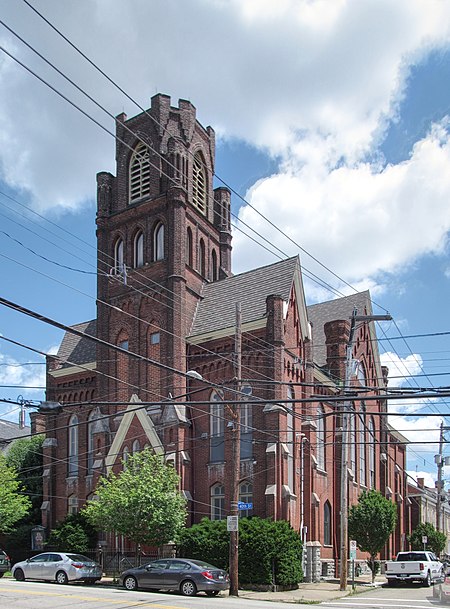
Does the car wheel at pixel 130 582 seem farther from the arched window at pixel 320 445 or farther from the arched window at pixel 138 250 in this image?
the arched window at pixel 138 250

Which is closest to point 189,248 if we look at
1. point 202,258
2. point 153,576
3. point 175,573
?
point 202,258

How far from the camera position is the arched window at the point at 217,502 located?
35500 mm

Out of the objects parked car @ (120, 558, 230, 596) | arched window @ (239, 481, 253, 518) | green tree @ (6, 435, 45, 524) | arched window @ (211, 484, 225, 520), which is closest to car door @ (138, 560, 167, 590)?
parked car @ (120, 558, 230, 596)

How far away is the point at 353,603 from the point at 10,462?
28780 millimetres

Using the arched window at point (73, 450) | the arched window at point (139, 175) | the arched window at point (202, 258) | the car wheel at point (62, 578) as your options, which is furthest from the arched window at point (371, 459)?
the car wheel at point (62, 578)

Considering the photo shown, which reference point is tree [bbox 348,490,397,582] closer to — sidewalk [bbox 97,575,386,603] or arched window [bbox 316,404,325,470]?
sidewalk [bbox 97,575,386,603]

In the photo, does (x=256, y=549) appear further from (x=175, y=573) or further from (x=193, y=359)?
(x=193, y=359)

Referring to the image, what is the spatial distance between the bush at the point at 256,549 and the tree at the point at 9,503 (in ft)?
39.4

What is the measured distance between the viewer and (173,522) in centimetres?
3108

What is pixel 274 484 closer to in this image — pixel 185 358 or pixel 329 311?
pixel 185 358

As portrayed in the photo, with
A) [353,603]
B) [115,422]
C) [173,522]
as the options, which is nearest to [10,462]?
[115,422]

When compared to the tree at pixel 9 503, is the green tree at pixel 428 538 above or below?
below

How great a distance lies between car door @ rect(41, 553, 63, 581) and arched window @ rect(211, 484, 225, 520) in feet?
27.2

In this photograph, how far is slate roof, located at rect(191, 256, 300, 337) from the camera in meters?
37.7
